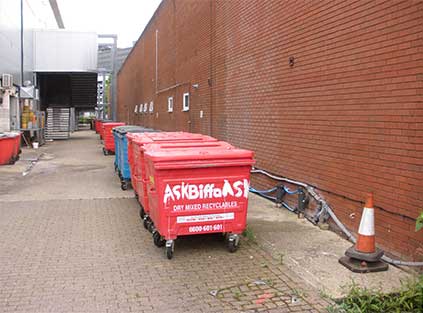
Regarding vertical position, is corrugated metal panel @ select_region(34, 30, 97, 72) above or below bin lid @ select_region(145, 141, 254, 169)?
above

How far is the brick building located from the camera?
16.1ft

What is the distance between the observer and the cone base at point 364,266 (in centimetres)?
481

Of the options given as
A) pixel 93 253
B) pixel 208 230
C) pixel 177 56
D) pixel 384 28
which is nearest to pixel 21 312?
pixel 93 253

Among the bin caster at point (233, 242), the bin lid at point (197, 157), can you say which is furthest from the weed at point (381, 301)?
the bin lid at point (197, 157)

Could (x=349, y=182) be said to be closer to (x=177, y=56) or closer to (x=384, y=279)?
(x=384, y=279)

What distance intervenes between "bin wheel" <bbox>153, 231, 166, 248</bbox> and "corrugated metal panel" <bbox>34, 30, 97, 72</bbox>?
2705 cm

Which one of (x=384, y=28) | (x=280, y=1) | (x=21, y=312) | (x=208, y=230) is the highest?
(x=280, y=1)

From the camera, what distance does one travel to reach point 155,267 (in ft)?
17.1

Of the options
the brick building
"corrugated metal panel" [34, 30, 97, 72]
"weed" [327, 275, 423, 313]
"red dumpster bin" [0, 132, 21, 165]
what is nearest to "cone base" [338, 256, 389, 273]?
the brick building

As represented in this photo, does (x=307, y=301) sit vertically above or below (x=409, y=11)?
below

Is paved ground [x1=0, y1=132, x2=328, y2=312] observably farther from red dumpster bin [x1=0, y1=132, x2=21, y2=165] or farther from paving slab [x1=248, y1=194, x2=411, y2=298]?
red dumpster bin [x1=0, y1=132, x2=21, y2=165]

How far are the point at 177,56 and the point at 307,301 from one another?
14.3 m

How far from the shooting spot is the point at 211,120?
42.0 feet

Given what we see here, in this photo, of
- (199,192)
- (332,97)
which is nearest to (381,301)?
(199,192)
